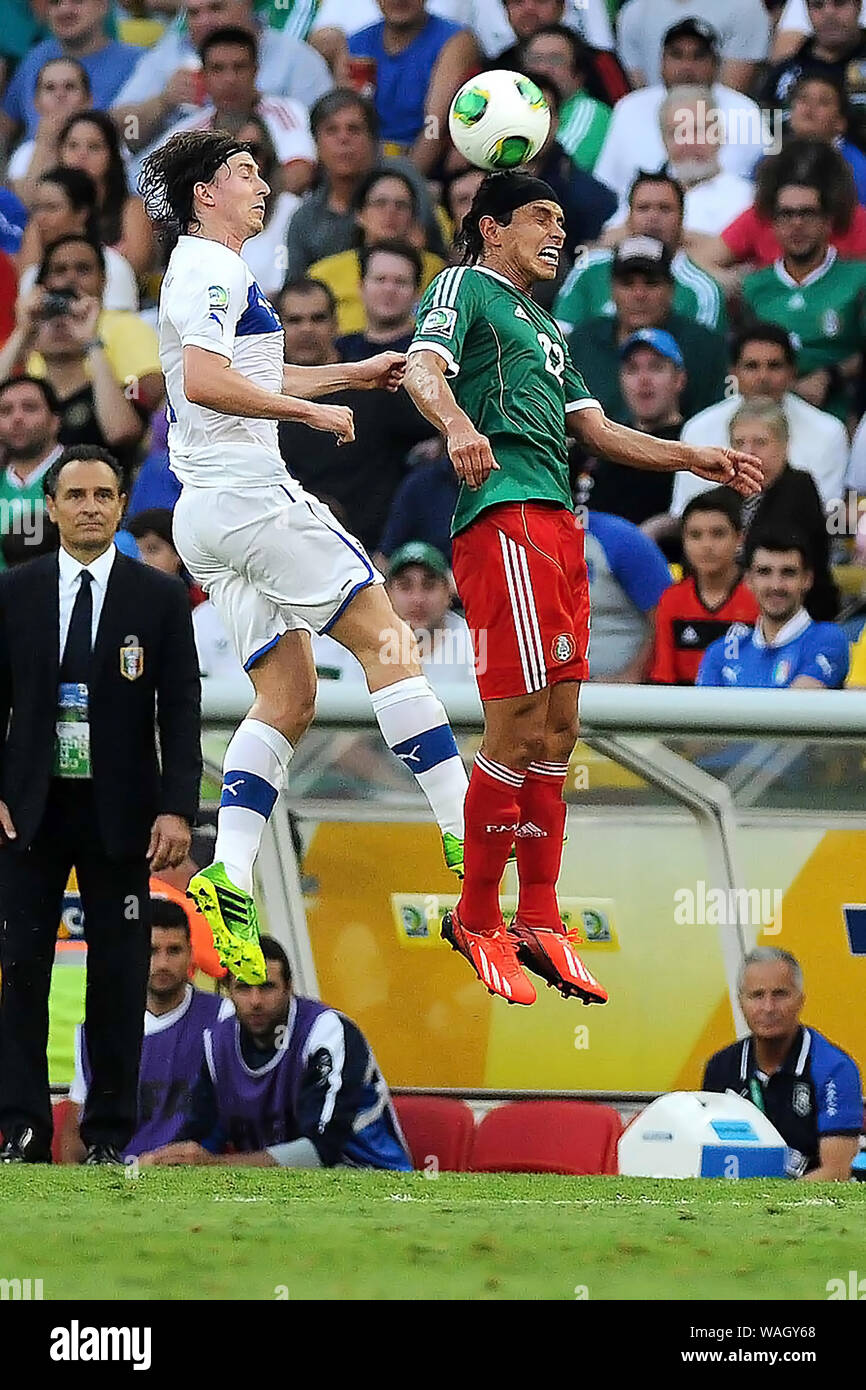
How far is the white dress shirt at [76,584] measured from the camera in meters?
7.22

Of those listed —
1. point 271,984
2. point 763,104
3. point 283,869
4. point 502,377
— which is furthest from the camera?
point 763,104

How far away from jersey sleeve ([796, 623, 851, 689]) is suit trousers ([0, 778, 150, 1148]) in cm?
288

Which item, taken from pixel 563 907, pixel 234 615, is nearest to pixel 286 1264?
pixel 234 615

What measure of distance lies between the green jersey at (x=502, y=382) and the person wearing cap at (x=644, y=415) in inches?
128

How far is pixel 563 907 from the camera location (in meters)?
8.23

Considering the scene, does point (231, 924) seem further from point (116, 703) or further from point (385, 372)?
point (385, 372)

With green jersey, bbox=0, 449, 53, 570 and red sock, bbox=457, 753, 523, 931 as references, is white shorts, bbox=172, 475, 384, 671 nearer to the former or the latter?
red sock, bbox=457, 753, 523, 931

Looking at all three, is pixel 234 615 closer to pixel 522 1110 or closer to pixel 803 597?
pixel 522 1110

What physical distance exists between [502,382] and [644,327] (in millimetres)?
3726

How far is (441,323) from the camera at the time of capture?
639cm

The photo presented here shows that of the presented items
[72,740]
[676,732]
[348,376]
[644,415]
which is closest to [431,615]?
[676,732]

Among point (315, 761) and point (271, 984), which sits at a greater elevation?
point (315, 761)

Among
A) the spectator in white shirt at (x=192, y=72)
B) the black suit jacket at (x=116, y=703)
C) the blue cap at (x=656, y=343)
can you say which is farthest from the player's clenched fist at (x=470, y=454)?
the spectator in white shirt at (x=192, y=72)

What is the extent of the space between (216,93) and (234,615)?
5635 millimetres
